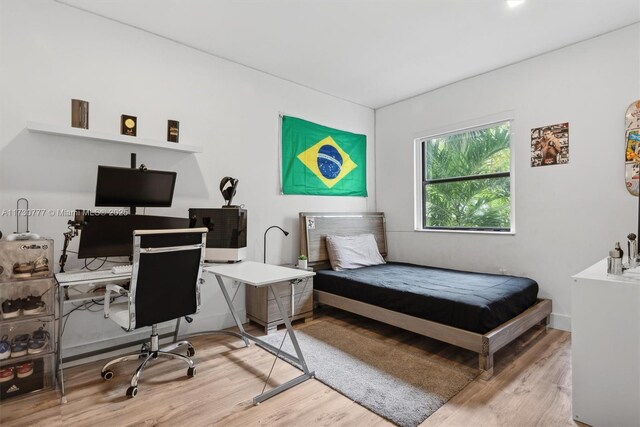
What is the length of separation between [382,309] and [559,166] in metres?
2.29

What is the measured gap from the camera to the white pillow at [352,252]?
391cm

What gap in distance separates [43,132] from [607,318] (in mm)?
3857

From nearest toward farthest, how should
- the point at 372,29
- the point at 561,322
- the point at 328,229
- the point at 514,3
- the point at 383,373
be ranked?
the point at 383,373
the point at 514,3
the point at 372,29
the point at 561,322
the point at 328,229

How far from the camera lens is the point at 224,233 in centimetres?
291

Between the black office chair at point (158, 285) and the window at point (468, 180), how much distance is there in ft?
10.4

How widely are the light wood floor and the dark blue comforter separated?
382 mm

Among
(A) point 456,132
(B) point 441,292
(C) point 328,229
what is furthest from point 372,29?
(B) point 441,292

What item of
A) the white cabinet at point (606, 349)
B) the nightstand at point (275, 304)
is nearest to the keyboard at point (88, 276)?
the nightstand at point (275, 304)

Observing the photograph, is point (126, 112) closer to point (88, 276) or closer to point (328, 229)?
point (88, 276)

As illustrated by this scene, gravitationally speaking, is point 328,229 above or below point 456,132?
below

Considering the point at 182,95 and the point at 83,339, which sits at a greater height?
the point at 182,95

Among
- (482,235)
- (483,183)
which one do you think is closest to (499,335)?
(482,235)

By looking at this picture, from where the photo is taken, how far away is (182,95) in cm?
312

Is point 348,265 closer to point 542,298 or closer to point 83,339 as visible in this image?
point 542,298
